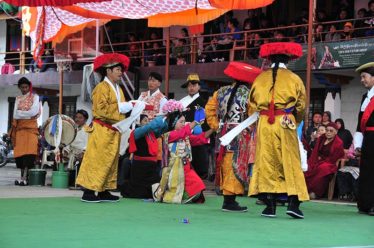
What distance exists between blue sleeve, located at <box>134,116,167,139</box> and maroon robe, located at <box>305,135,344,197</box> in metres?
2.33

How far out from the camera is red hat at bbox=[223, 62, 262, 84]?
7965mm

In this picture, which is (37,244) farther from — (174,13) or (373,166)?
(174,13)

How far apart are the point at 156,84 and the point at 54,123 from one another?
240 centimetres

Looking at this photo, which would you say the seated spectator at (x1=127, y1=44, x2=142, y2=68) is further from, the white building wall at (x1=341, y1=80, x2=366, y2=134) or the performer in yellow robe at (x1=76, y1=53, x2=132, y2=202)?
the performer in yellow robe at (x1=76, y1=53, x2=132, y2=202)

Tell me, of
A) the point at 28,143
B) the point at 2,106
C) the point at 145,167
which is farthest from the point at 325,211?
the point at 2,106

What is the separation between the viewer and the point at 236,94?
8086mm

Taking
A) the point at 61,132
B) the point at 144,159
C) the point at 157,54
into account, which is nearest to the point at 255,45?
the point at 157,54

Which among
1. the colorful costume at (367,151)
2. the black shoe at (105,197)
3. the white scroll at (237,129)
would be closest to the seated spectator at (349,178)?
the colorful costume at (367,151)

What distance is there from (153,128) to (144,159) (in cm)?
48

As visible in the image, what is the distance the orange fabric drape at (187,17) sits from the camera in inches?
461

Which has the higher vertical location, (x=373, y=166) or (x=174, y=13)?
(x=174, y=13)

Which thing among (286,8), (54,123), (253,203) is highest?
(286,8)

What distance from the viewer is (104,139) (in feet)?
28.6

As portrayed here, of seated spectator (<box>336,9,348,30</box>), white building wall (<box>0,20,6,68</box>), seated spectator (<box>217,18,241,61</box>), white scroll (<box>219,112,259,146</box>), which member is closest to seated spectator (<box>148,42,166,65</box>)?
seated spectator (<box>217,18,241,61</box>)
